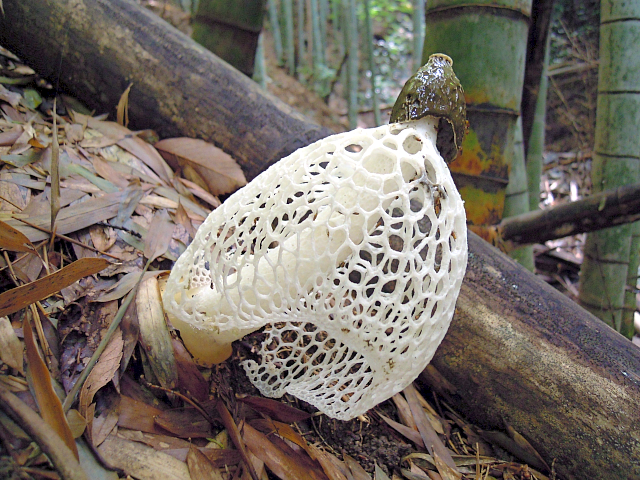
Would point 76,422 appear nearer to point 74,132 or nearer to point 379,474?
point 379,474

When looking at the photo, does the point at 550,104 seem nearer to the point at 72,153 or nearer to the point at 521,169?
the point at 521,169

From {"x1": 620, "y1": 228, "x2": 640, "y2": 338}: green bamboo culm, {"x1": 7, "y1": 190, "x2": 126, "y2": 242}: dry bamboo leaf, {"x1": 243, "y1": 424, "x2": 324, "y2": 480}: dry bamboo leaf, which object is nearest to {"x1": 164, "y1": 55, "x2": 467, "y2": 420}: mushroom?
{"x1": 243, "y1": 424, "x2": 324, "y2": 480}: dry bamboo leaf

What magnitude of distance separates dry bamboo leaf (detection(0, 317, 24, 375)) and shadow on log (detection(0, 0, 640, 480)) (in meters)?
1.22

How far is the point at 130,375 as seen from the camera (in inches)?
50.8

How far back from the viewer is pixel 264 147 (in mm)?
2088

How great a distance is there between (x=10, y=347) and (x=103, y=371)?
0.22 meters

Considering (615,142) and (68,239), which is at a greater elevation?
(615,142)

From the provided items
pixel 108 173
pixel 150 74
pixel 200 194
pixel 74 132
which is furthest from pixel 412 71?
pixel 108 173

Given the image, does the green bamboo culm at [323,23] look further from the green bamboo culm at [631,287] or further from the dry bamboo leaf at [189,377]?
the dry bamboo leaf at [189,377]

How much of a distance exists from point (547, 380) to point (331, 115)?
5.55 meters

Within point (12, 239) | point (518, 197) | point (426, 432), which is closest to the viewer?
point (12, 239)

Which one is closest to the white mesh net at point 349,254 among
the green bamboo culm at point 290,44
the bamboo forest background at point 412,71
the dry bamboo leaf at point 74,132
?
the dry bamboo leaf at point 74,132

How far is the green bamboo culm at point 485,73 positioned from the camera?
1819mm

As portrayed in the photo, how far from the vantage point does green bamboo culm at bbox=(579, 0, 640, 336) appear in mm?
2264
